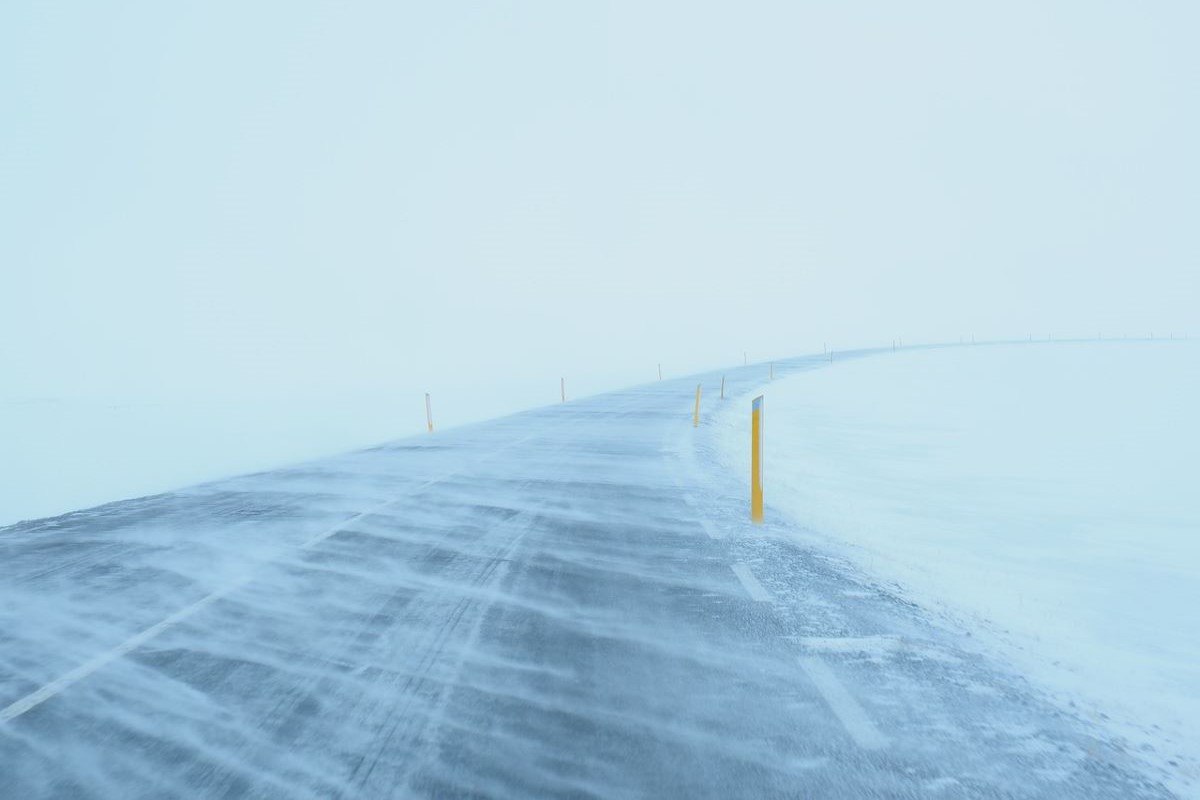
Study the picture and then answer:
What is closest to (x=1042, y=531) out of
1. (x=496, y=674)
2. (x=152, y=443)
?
(x=496, y=674)

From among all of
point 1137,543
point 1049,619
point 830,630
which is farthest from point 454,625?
point 1137,543

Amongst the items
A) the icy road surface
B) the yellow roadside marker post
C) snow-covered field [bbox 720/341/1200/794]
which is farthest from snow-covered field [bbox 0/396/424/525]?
snow-covered field [bbox 720/341/1200/794]

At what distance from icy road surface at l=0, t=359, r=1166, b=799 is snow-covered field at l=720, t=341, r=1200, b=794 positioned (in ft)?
1.97

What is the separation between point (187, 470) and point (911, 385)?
3950 cm

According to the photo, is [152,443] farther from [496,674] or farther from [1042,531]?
[1042,531]

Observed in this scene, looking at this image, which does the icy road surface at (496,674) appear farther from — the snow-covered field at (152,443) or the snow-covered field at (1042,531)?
the snow-covered field at (152,443)

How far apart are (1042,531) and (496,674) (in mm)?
8134

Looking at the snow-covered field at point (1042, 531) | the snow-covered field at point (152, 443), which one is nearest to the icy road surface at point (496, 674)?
the snow-covered field at point (1042, 531)

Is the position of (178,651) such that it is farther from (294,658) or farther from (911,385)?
(911,385)

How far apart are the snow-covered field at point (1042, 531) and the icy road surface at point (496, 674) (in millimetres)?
600

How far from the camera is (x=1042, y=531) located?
9016mm

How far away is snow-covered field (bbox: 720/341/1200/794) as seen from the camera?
440 centimetres

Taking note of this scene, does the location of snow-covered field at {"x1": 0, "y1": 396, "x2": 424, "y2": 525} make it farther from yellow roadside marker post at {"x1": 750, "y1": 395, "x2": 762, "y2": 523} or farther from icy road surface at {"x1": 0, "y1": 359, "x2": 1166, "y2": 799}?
yellow roadside marker post at {"x1": 750, "y1": 395, "x2": 762, "y2": 523}

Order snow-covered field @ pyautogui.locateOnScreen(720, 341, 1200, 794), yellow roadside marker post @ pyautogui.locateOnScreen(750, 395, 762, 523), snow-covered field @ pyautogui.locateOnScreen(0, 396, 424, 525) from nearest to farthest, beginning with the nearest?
snow-covered field @ pyautogui.locateOnScreen(720, 341, 1200, 794), yellow roadside marker post @ pyautogui.locateOnScreen(750, 395, 762, 523), snow-covered field @ pyautogui.locateOnScreen(0, 396, 424, 525)
